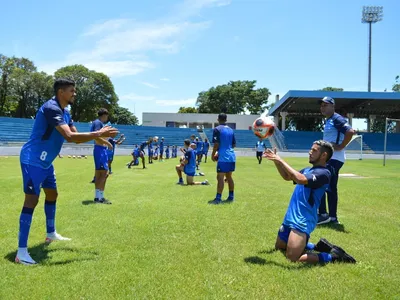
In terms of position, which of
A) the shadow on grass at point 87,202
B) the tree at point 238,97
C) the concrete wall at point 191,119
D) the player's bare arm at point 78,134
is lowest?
the shadow on grass at point 87,202

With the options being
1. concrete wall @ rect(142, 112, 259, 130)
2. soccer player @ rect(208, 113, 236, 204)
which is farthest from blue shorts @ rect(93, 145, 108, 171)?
concrete wall @ rect(142, 112, 259, 130)

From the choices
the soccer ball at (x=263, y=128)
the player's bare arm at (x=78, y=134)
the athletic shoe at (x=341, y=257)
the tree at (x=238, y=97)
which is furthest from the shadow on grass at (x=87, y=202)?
the tree at (x=238, y=97)

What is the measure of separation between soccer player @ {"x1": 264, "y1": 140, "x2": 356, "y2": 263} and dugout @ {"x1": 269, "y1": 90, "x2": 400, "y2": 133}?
110 feet

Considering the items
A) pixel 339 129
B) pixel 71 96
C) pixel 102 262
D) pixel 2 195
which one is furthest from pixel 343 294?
pixel 2 195

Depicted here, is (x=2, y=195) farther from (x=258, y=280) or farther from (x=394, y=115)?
(x=394, y=115)

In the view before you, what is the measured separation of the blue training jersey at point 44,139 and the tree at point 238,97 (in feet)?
230

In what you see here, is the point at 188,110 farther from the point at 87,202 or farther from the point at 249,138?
the point at 87,202

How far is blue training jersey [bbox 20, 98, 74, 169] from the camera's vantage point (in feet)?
14.7

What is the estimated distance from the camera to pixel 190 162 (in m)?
12.8

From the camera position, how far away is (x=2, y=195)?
9.15 m

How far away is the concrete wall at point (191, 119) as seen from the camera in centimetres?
6788

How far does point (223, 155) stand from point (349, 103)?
1816 inches

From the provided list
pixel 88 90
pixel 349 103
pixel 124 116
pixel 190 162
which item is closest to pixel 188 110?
pixel 124 116

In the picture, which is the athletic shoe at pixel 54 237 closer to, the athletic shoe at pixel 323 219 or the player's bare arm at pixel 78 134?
the player's bare arm at pixel 78 134
